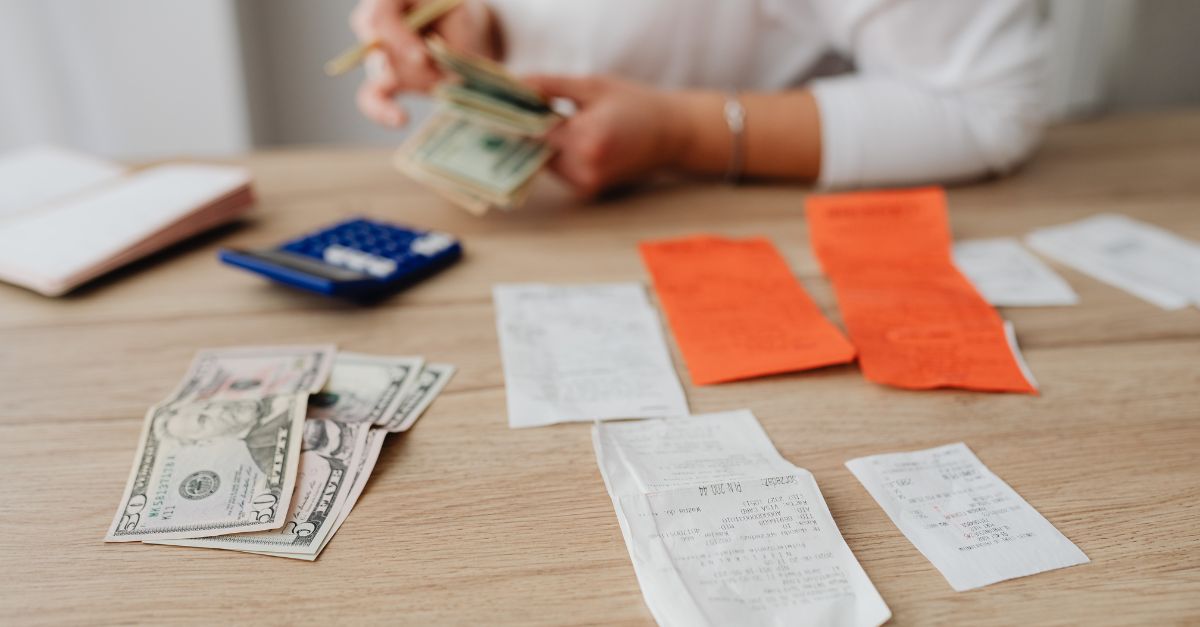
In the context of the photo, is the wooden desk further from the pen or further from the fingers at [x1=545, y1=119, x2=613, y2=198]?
the pen

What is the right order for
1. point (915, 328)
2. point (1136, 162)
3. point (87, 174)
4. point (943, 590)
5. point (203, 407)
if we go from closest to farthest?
point (943, 590), point (203, 407), point (915, 328), point (87, 174), point (1136, 162)

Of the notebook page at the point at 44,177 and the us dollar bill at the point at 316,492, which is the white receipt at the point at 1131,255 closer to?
the us dollar bill at the point at 316,492

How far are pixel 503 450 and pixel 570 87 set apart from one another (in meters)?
0.53

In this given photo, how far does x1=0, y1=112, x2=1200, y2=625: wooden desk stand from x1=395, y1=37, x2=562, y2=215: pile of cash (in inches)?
1.6

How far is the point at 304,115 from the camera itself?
194 centimetres

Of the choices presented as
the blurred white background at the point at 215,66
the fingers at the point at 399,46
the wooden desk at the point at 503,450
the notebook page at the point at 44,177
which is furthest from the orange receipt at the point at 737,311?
the blurred white background at the point at 215,66

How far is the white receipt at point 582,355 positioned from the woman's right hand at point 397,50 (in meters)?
0.36

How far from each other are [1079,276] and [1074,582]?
45 centimetres

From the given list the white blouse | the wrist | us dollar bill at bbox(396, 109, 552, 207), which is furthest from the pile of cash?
the white blouse

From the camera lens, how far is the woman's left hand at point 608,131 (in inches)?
36.7

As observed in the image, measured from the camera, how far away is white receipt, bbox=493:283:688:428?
0.60m

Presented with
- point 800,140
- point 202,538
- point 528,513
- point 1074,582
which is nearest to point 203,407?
point 202,538

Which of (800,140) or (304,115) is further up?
(800,140)

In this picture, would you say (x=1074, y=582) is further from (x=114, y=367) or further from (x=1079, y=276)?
(x=114, y=367)
